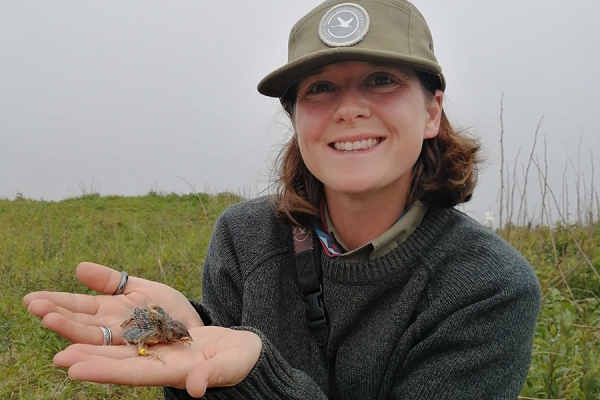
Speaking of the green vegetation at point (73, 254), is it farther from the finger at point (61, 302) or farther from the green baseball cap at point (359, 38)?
the green baseball cap at point (359, 38)

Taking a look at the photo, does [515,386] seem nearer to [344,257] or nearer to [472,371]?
[472,371]

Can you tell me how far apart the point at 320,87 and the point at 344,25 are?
265mm

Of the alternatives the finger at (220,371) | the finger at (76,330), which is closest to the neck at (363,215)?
the finger at (220,371)

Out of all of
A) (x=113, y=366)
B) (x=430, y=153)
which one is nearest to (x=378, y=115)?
(x=430, y=153)

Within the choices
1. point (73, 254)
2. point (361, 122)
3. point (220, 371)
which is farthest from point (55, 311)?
point (73, 254)

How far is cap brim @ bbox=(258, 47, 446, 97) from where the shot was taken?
194cm

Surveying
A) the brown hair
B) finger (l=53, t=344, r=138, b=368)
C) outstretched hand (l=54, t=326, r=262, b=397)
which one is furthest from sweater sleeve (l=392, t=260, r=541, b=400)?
finger (l=53, t=344, r=138, b=368)

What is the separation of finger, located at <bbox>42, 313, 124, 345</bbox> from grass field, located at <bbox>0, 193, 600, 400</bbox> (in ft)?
4.57

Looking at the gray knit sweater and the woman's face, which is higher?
the woman's face

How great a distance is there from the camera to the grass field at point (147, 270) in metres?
2.96

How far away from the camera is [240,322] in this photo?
8.30ft

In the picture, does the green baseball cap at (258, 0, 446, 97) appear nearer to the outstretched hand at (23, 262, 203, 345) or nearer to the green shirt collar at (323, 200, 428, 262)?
the green shirt collar at (323, 200, 428, 262)

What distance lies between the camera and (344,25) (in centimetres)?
205

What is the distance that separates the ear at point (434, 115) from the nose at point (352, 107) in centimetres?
37
